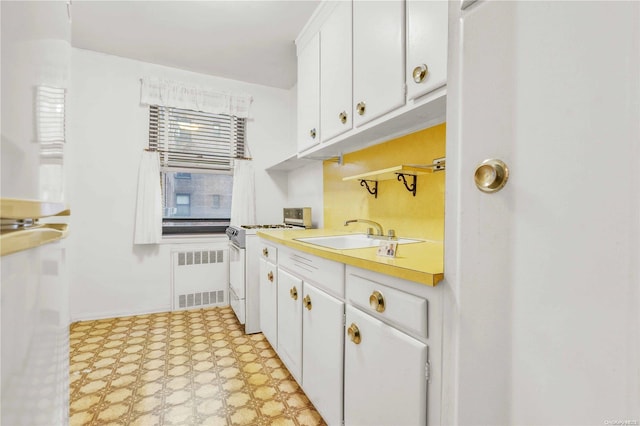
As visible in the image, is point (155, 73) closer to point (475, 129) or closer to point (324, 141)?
point (324, 141)

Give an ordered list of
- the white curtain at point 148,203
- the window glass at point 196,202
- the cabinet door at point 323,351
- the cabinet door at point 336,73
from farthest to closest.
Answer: the window glass at point 196,202 < the white curtain at point 148,203 < the cabinet door at point 336,73 < the cabinet door at point 323,351

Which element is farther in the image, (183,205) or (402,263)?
(183,205)

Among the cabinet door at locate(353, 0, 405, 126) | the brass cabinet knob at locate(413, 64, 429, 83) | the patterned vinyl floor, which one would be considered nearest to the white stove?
the patterned vinyl floor

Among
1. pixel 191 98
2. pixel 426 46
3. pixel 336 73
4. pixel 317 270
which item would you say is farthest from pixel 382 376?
pixel 191 98

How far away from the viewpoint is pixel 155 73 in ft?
9.66

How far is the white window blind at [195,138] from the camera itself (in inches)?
116

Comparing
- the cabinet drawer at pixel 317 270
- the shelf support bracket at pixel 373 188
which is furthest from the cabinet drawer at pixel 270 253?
the shelf support bracket at pixel 373 188

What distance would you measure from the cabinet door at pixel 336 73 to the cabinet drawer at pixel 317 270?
0.82m

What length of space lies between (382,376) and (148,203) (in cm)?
276

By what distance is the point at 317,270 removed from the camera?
1391 mm

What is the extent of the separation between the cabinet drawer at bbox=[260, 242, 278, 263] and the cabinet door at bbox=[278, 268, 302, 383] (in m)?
0.12

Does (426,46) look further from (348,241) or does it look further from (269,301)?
(269,301)

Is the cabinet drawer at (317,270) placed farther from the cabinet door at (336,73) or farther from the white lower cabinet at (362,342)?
the cabinet door at (336,73)

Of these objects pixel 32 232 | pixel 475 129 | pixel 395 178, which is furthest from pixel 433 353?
pixel 395 178
